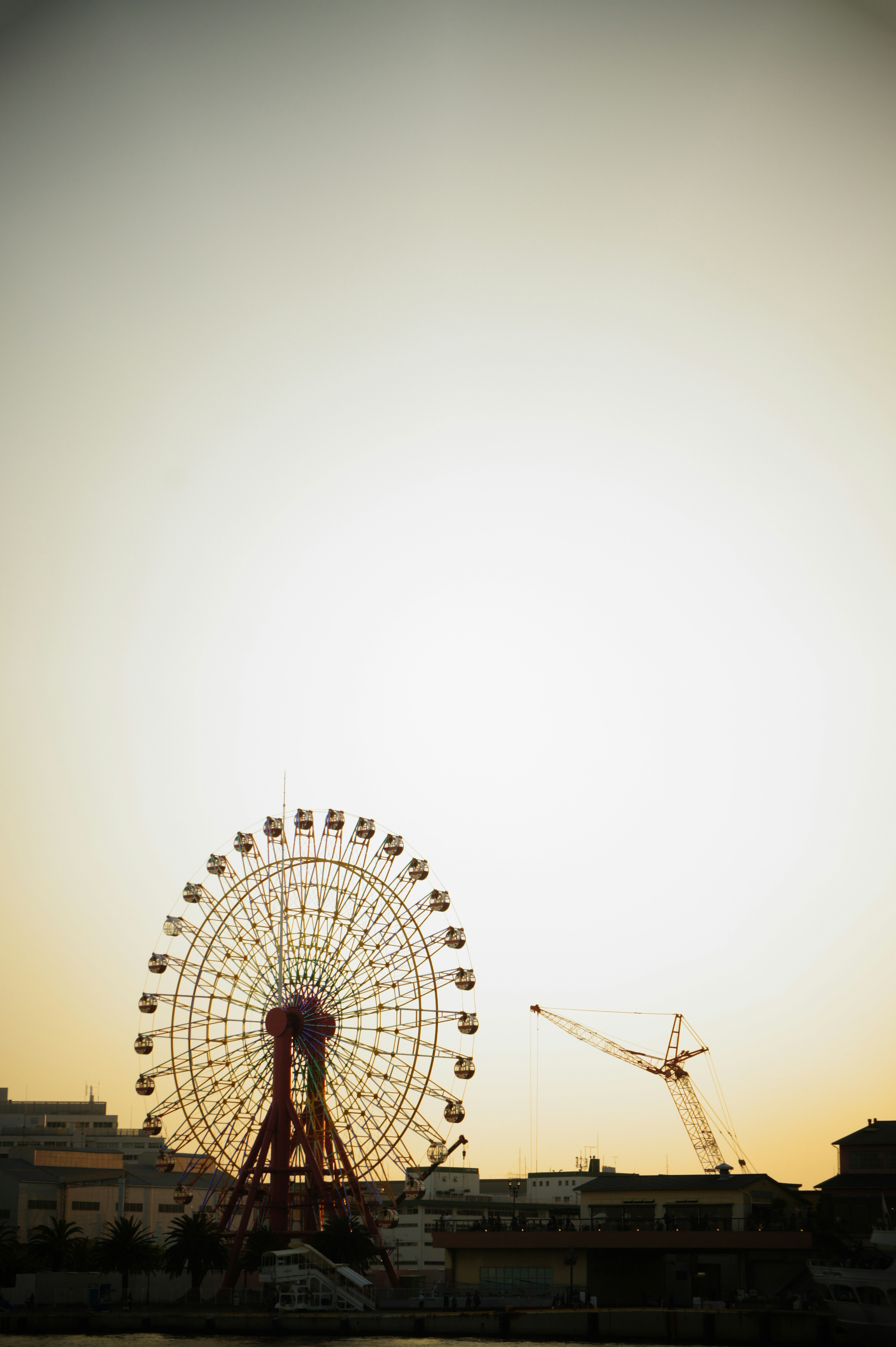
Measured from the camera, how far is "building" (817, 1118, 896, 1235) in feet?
246

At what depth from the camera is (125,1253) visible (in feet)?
260

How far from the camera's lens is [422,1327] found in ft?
205

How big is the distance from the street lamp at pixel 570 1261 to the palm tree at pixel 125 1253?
24641 mm

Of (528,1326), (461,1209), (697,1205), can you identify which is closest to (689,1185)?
(697,1205)

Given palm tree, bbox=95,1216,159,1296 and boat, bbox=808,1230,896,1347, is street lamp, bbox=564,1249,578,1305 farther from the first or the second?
palm tree, bbox=95,1216,159,1296

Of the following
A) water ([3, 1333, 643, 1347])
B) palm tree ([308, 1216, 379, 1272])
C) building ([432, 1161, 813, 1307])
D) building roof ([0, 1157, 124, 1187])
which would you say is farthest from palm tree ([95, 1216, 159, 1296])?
building roof ([0, 1157, 124, 1187])

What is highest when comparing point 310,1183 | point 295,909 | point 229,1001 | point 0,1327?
point 295,909

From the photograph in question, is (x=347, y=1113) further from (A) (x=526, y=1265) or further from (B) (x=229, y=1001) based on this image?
(A) (x=526, y=1265)

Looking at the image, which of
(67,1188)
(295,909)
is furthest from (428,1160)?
(67,1188)

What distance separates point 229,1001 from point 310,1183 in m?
10.2

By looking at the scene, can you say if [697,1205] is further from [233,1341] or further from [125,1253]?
[125,1253]

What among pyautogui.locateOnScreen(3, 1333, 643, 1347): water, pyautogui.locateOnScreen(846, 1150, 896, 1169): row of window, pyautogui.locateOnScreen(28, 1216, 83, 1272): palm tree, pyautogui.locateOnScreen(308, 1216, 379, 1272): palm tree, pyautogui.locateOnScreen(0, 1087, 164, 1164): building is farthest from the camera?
pyautogui.locateOnScreen(0, 1087, 164, 1164): building

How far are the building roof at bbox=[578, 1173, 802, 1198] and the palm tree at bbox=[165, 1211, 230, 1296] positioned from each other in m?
22.8

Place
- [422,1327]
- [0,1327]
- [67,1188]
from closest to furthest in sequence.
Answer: [422,1327] < [0,1327] < [67,1188]
